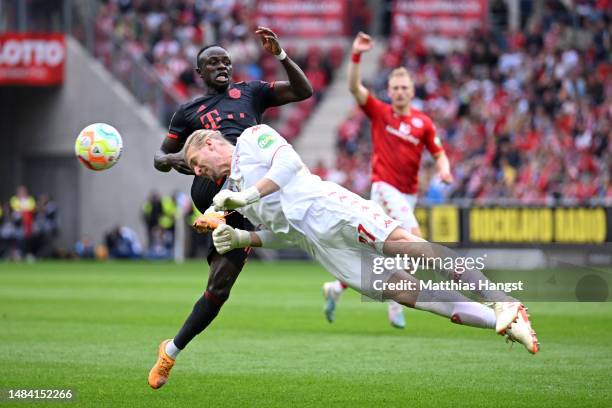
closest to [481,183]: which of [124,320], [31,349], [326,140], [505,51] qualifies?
[505,51]

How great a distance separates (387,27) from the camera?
119 ft

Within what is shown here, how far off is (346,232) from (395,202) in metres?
5.07

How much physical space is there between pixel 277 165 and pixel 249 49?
2745cm

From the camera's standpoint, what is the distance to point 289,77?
30.3 ft

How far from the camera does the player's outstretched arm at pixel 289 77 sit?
28.9 feet

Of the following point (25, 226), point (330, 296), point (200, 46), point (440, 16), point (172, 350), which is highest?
point (440, 16)

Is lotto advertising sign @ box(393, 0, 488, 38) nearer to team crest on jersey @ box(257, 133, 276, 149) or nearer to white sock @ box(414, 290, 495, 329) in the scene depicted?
team crest on jersey @ box(257, 133, 276, 149)

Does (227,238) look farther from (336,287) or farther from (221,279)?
(336,287)

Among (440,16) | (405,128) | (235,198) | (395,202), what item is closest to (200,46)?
(440,16)

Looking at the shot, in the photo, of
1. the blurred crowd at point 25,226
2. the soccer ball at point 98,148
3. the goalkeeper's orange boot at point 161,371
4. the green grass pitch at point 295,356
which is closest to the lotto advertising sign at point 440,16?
the blurred crowd at point 25,226

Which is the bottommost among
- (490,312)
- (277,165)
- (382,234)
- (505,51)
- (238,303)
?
(238,303)

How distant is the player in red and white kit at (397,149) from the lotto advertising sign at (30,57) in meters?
21.4

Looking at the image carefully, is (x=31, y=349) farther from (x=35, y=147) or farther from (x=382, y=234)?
(x=35, y=147)

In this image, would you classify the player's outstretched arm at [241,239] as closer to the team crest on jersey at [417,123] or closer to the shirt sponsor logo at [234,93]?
the shirt sponsor logo at [234,93]
